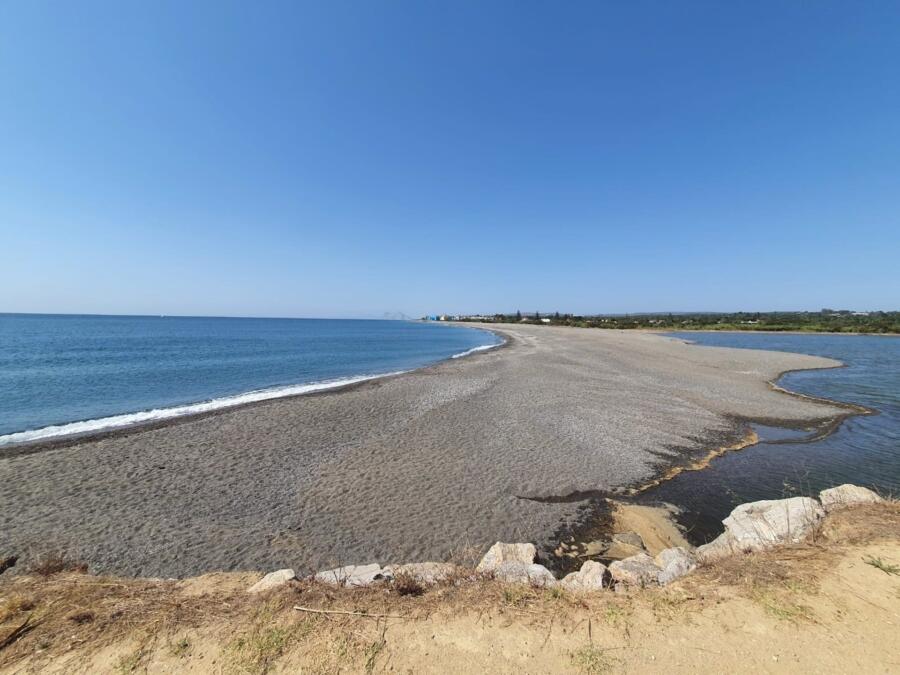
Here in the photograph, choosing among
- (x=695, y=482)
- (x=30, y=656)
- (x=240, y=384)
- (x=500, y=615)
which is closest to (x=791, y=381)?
(x=695, y=482)

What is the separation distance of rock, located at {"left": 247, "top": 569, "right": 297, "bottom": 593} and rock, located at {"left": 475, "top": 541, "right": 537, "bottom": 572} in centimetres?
305

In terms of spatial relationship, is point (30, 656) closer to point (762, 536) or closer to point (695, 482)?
point (762, 536)

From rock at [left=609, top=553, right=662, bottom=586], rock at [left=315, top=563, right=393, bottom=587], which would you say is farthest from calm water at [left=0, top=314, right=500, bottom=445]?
rock at [left=609, top=553, right=662, bottom=586]

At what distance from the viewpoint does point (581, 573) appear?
17.2ft

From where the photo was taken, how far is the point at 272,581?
4.94 m

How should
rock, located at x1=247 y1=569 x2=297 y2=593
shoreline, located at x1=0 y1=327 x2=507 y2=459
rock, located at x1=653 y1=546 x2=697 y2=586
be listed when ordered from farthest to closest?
shoreline, located at x1=0 y1=327 x2=507 y2=459 → rock, located at x1=653 y1=546 x2=697 y2=586 → rock, located at x1=247 y1=569 x2=297 y2=593

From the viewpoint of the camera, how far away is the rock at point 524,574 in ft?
16.2

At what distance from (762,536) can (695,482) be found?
456 cm

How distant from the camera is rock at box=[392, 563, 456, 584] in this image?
497 cm

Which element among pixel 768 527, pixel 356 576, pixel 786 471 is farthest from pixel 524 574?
pixel 786 471

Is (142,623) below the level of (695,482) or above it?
above

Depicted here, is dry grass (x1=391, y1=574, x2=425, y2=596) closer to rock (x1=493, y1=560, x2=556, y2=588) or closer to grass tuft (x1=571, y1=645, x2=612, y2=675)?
rock (x1=493, y1=560, x2=556, y2=588)

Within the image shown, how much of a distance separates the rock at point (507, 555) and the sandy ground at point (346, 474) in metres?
1.25

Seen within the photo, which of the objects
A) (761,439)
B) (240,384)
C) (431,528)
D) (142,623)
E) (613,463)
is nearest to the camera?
(142,623)
